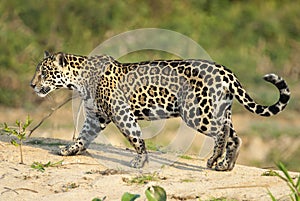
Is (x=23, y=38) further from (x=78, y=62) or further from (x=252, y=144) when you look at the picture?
(x=78, y=62)

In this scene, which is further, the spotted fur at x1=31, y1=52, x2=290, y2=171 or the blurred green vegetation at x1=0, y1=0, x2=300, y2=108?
the blurred green vegetation at x1=0, y1=0, x2=300, y2=108

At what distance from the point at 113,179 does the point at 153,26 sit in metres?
9.61

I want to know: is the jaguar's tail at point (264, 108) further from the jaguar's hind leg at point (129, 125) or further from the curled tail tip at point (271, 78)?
the jaguar's hind leg at point (129, 125)

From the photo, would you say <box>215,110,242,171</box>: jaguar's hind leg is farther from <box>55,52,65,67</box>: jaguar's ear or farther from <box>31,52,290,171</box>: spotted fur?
<box>55,52,65,67</box>: jaguar's ear

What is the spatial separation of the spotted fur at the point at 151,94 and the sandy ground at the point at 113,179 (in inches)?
10.2

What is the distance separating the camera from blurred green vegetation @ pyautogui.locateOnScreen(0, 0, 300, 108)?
1694 cm

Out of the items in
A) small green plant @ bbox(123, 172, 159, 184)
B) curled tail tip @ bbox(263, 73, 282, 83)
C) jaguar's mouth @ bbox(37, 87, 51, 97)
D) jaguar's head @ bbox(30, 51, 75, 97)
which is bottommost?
small green plant @ bbox(123, 172, 159, 184)

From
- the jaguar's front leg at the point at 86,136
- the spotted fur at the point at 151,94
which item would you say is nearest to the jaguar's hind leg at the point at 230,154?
the spotted fur at the point at 151,94

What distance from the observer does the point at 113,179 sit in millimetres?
9008

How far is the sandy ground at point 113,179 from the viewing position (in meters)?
8.52

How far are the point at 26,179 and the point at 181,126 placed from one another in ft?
20.5

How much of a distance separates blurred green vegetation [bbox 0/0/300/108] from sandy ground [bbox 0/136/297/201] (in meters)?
6.33

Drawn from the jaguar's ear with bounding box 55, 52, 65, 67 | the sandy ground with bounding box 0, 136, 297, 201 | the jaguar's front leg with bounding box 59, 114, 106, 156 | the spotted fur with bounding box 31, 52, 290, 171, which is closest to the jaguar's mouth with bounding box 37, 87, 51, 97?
the spotted fur with bounding box 31, 52, 290, 171

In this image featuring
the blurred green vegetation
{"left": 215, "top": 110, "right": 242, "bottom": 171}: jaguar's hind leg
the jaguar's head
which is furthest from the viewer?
the blurred green vegetation
